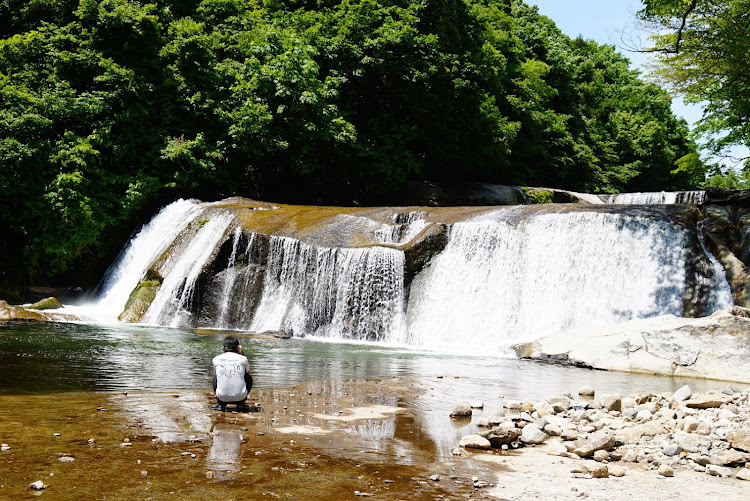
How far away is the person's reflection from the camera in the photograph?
15.7 ft

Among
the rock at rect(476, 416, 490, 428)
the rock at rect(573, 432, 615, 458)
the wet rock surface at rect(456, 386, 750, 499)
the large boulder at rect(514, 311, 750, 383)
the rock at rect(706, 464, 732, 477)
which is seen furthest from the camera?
the large boulder at rect(514, 311, 750, 383)

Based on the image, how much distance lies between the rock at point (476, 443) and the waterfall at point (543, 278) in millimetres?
9307

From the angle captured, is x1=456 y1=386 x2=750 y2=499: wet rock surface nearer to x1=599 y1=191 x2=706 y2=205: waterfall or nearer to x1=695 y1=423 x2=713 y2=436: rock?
x1=695 y1=423 x2=713 y2=436: rock

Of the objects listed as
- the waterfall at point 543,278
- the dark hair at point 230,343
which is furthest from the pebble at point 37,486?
the waterfall at point 543,278

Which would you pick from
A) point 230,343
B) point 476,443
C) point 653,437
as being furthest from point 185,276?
point 653,437

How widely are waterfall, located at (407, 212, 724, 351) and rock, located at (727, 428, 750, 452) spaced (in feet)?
31.3

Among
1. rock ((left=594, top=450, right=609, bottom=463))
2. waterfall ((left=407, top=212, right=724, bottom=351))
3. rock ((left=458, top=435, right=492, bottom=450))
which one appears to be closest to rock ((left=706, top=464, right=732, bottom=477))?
rock ((left=594, top=450, right=609, bottom=463))

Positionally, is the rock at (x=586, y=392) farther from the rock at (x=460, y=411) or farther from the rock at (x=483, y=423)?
the rock at (x=483, y=423)

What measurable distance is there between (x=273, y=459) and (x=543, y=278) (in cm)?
1284

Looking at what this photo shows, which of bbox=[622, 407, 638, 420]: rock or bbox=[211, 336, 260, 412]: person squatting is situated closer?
bbox=[622, 407, 638, 420]: rock

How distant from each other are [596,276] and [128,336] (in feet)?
36.8

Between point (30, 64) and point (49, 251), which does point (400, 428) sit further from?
point (30, 64)

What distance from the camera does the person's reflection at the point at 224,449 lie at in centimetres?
479

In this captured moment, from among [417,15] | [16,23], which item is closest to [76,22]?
[16,23]
